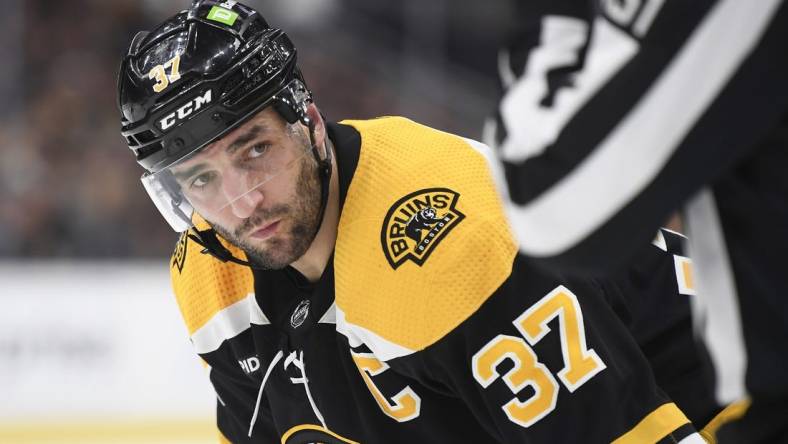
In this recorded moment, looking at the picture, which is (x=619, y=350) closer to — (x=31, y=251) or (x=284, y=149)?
(x=284, y=149)

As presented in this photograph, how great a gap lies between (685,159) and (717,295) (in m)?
0.12

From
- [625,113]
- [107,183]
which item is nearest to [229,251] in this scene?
[625,113]

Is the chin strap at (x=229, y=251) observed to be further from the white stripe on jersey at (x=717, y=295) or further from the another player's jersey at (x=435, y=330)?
the white stripe on jersey at (x=717, y=295)

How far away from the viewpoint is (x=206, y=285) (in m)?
2.00

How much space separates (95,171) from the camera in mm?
5602

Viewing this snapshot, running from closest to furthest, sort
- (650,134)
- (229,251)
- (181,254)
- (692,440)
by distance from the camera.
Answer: (650,134) → (692,440) → (229,251) → (181,254)

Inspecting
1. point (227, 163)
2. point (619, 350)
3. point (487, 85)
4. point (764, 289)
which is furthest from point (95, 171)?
point (764, 289)

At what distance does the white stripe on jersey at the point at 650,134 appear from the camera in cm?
76

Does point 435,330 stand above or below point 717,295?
below

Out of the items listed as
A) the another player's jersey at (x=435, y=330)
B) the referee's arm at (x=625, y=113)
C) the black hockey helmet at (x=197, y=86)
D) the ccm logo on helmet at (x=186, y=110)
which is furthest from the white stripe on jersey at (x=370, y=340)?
the referee's arm at (x=625, y=113)

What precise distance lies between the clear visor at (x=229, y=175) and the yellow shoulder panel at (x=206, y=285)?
0.22 meters

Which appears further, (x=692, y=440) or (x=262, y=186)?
(x=262, y=186)

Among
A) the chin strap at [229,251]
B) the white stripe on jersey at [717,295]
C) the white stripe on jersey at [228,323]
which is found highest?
the white stripe on jersey at [717,295]

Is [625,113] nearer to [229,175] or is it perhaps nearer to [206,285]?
[229,175]
